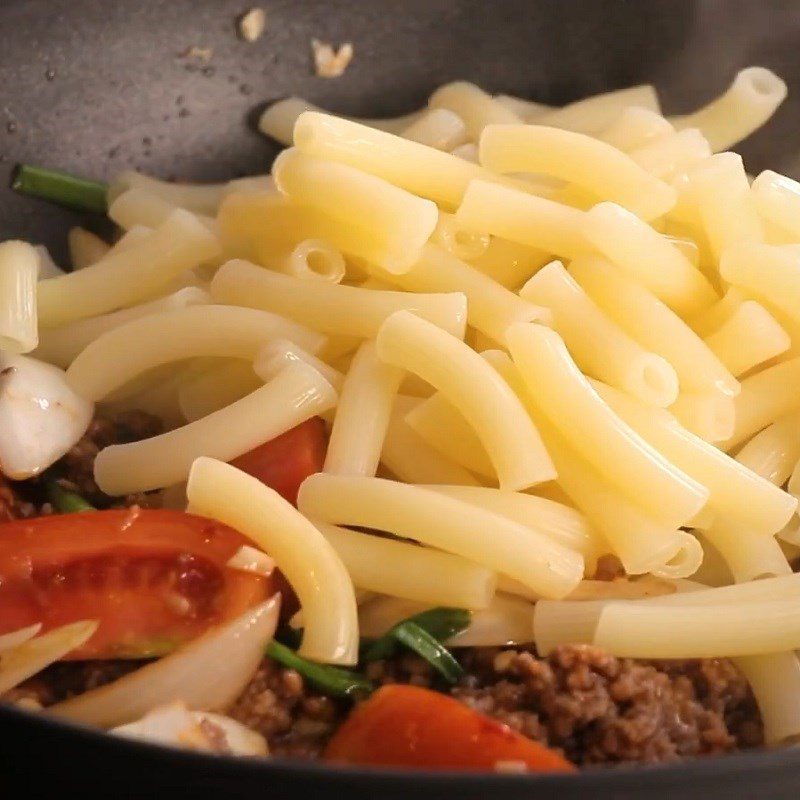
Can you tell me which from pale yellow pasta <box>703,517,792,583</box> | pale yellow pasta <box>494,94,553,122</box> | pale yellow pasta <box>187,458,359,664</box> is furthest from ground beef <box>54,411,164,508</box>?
pale yellow pasta <box>494,94,553,122</box>

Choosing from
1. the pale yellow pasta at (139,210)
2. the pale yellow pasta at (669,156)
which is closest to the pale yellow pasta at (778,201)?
the pale yellow pasta at (669,156)

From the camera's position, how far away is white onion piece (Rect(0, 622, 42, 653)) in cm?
156

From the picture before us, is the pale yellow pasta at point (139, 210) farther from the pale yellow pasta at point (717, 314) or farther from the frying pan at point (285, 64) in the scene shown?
the pale yellow pasta at point (717, 314)

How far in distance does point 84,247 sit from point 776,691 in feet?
5.56

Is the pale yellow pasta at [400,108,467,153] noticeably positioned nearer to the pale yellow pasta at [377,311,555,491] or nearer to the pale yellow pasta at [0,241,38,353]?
the pale yellow pasta at [377,311,555,491]

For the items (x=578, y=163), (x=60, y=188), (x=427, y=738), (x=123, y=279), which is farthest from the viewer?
(x=60, y=188)

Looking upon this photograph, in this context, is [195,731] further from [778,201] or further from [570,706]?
[778,201]

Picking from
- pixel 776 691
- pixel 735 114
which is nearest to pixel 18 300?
pixel 776 691

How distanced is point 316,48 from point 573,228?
1.08 m

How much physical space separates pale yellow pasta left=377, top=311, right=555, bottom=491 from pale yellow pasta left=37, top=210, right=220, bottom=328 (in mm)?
536

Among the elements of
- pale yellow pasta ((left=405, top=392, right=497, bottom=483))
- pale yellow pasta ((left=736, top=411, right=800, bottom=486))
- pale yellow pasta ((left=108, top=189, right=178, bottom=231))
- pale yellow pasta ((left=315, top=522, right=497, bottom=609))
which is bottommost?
pale yellow pasta ((left=315, top=522, right=497, bottom=609))

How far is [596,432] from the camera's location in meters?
1.67

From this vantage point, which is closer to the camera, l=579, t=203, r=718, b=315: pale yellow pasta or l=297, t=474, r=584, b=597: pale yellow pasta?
l=297, t=474, r=584, b=597: pale yellow pasta

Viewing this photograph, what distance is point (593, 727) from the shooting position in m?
1.57
